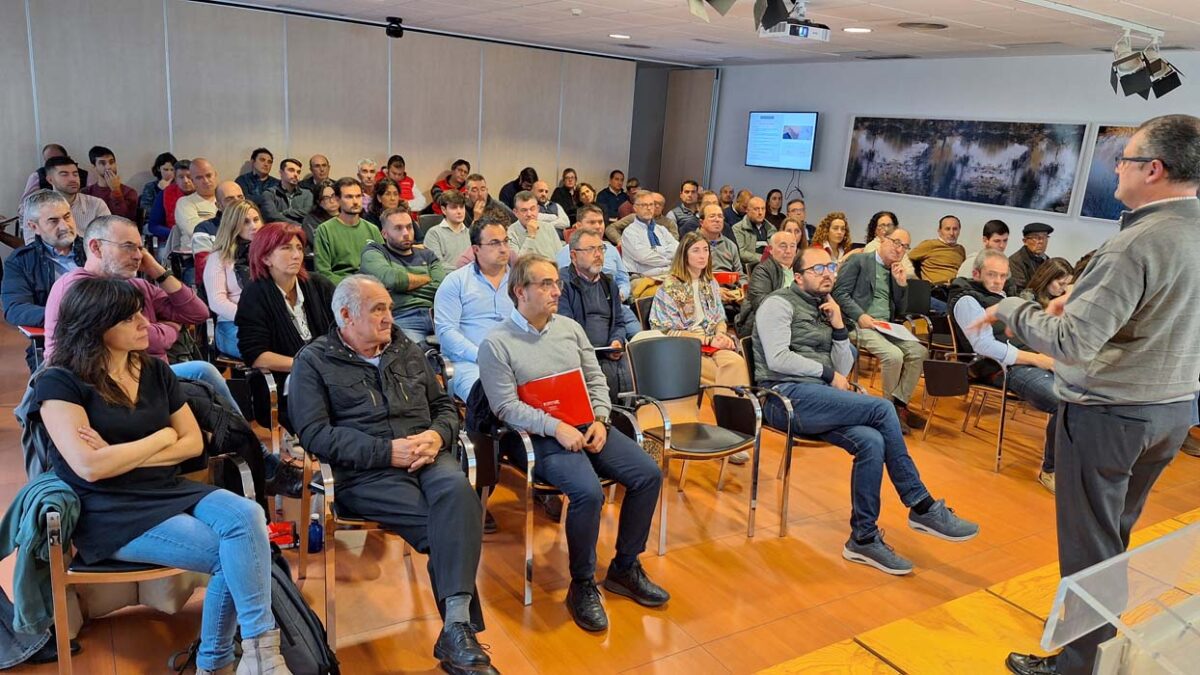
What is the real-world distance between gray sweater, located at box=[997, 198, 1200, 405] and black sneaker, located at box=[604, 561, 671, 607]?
1611mm

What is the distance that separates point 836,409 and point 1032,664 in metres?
1.33

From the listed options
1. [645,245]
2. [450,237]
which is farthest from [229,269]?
[645,245]

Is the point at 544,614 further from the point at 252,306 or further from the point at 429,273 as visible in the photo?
the point at 429,273

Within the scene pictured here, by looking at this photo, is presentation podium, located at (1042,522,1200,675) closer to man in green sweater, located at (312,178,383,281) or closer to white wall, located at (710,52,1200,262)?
man in green sweater, located at (312,178,383,281)

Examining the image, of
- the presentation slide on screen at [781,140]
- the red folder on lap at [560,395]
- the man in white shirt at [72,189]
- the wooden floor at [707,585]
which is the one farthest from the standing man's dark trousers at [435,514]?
the presentation slide on screen at [781,140]

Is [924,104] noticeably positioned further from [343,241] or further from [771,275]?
[343,241]

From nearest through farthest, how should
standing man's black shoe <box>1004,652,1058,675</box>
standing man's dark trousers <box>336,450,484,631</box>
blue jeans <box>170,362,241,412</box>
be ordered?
1. standing man's black shoe <box>1004,652,1058,675</box>
2. standing man's dark trousers <box>336,450,484,631</box>
3. blue jeans <box>170,362,241,412</box>

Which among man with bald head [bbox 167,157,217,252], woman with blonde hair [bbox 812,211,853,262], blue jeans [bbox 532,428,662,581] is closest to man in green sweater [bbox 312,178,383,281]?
man with bald head [bbox 167,157,217,252]

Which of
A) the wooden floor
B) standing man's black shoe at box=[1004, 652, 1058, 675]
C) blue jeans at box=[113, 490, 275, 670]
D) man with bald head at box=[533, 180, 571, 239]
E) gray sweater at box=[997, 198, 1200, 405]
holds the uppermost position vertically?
gray sweater at box=[997, 198, 1200, 405]

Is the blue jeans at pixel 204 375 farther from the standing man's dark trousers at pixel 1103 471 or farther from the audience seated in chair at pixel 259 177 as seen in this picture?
the audience seated in chair at pixel 259 177

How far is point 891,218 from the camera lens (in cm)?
758

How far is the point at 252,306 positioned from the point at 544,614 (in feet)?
6.20

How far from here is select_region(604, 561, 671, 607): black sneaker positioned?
9.98 feet

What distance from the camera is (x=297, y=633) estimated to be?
2.35m
